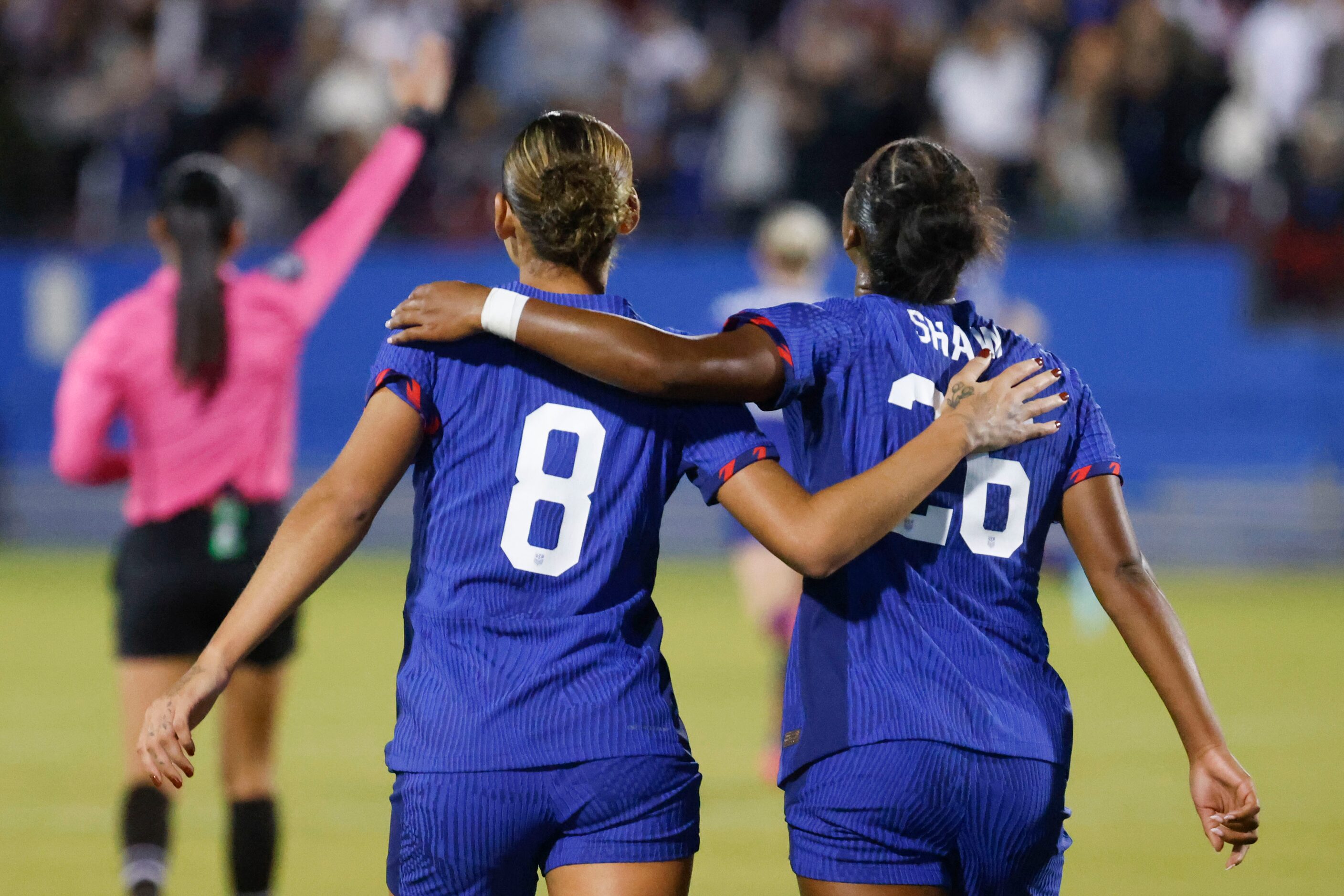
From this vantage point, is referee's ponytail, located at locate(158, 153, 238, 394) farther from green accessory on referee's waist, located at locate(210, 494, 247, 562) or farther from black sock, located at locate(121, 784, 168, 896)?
black sock, located at locate(121, 784, 168, 896)

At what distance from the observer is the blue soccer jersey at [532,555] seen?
289cm

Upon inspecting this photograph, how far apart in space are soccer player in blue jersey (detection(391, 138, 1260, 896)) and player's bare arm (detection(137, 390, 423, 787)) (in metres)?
0.17

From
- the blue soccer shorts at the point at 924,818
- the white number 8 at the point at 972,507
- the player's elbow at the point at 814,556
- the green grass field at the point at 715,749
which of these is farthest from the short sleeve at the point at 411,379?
the green grass field at the point at 715,749

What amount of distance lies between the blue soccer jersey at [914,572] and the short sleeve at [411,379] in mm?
534

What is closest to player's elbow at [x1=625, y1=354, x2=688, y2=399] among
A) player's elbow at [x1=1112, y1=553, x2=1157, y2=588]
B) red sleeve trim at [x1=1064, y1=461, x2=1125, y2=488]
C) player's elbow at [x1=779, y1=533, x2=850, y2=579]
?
player's elbow at [x1=779, y1=533, x2=850, y2=579]

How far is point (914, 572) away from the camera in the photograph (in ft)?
9.97

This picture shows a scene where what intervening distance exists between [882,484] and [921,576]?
0.75 ft

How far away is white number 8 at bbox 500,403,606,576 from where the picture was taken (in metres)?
2.93

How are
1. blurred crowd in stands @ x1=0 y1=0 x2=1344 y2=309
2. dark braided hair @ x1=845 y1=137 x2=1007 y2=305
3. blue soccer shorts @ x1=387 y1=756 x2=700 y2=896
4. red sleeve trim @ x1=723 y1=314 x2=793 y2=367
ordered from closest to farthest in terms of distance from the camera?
blue soccer shorts @ x1=387 y1=756 x2=700 y2=896, red sleeve trim @ x1=723 y1=314 x2=793 y2=367, dark braided hair @ x1=845 y1=137 x2=1007 y2=305, blurred crowd in stands @ x1=0 y1=0 x2=1344 y2=309

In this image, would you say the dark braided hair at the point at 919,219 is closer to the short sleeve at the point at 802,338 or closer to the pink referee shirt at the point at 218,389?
the short sleeve at the point at 802,338

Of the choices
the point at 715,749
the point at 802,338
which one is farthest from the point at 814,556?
the point at 715,749

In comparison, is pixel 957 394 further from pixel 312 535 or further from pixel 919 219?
pixel 312 535

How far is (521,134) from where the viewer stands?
299 cm

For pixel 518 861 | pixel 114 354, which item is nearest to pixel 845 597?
pixel 518 861
